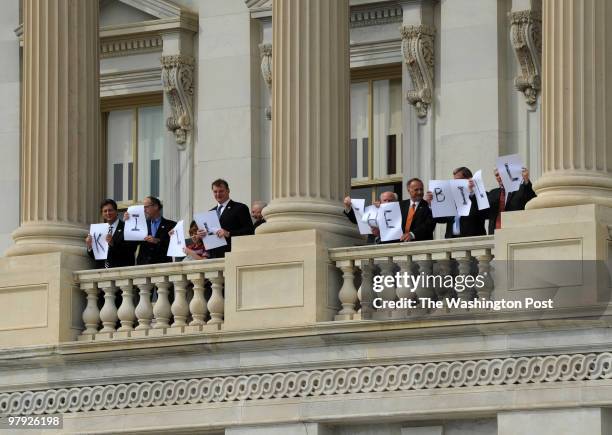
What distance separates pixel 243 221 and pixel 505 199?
156 inches

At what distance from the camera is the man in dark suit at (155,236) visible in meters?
39.5

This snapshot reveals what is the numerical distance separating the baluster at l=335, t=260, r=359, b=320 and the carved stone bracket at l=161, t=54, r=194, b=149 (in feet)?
28.4

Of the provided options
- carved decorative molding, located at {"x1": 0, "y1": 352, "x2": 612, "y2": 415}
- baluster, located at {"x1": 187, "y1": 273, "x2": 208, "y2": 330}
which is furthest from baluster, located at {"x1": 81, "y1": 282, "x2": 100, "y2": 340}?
baluster, located at {"x1": 187, "y1": 273, "x2": 208, "y2": 330}

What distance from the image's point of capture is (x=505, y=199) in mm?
37062

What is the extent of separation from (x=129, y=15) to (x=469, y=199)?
10.8 metres

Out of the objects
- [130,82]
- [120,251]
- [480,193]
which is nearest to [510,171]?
[480,193]

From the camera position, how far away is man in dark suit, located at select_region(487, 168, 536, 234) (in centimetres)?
3669

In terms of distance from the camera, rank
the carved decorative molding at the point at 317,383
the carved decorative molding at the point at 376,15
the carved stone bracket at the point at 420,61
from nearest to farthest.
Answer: the carved decorative molding at the point at 317,383, the carved stone bracket at the point at 420,61, the carved decorative molding at the point at 376,15

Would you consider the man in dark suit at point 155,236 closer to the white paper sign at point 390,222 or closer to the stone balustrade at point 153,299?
the stone balustrade at point 153,299

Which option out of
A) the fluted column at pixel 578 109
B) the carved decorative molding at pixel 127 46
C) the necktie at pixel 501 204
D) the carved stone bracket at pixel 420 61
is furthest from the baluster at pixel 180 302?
the carved decorative molding at pixel 127 46

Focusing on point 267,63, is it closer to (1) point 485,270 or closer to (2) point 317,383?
(2) point 317,383

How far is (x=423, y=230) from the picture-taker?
122ft

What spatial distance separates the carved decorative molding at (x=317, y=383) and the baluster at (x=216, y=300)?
84 centimetres

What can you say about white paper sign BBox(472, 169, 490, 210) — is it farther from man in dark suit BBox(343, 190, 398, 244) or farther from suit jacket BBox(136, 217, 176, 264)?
suit jacket BBox(136, 217, 176, 264)
